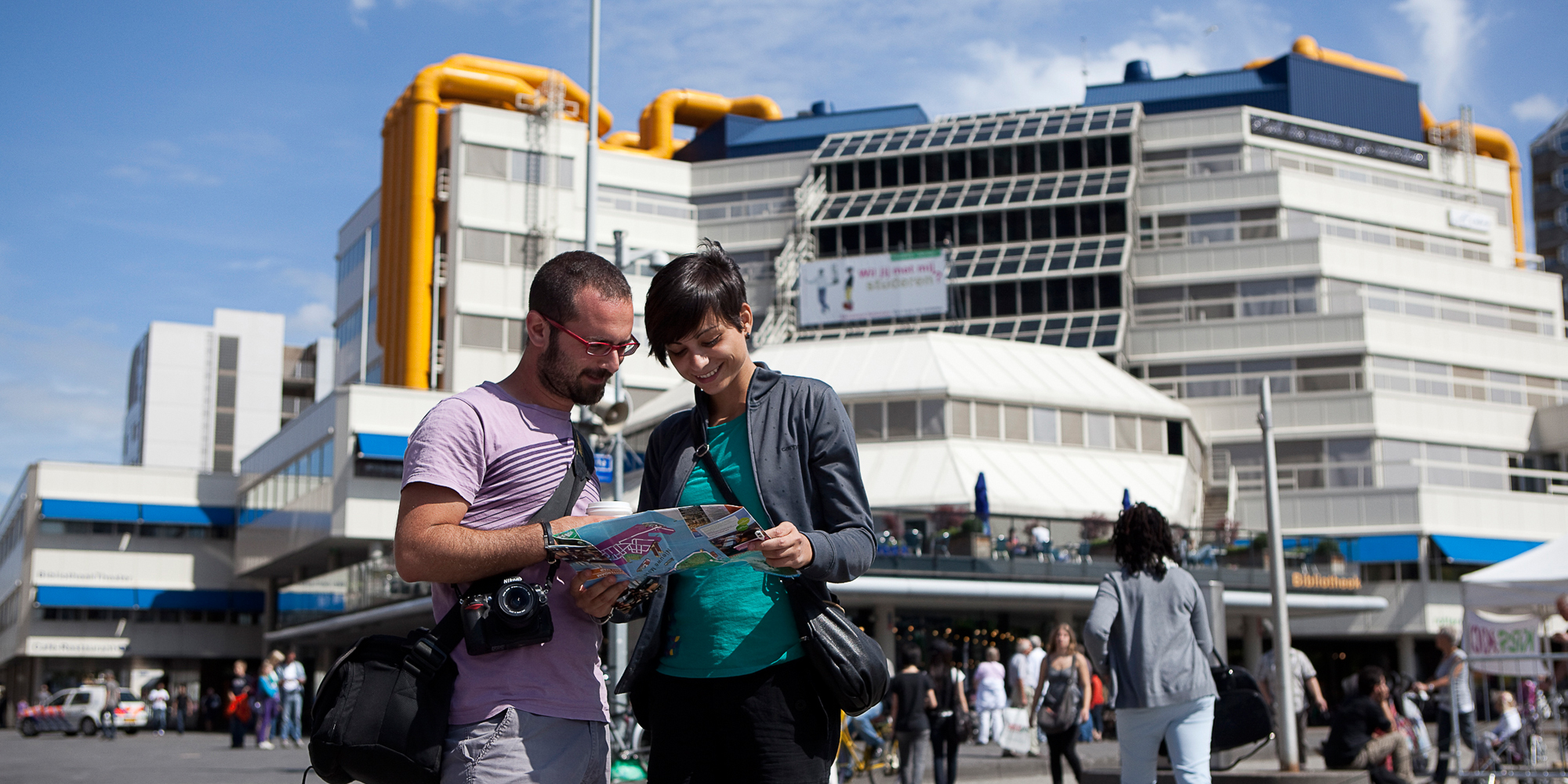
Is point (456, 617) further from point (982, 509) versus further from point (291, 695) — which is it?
point (982, 509)

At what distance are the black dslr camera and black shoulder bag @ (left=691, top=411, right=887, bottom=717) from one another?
0.52m

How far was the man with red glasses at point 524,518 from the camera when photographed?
2.97 metres

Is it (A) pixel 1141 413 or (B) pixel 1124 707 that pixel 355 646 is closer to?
(B) pixel 1124 707

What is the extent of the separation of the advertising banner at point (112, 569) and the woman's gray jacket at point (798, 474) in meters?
57.5

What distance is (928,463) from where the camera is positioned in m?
37.5

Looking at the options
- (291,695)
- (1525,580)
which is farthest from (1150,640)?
(291,695)

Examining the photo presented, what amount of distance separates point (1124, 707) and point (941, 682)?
6.41 meters

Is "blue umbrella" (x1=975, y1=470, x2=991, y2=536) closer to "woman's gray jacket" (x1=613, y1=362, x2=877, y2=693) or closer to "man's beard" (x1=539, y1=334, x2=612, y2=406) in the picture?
"woman's gray jacket" (x1=613, y1=362, x2=877, y2=693)

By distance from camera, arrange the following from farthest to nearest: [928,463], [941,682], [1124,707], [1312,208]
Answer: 1. [1312,208]
2. [928,463]
3. [941,682]
4. [1124,707]

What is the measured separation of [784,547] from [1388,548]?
155ft

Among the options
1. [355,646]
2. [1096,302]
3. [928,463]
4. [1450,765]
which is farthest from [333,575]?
[355,646]

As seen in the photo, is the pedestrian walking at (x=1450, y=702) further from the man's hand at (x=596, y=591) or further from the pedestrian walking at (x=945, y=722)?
the man's hand at (x=596, y=591)

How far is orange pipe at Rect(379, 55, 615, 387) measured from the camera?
54.6m

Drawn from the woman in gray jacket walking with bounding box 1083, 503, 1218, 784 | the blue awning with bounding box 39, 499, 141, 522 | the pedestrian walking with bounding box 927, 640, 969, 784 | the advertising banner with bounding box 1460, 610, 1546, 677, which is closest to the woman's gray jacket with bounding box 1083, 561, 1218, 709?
the woman in gray jacket walking with bounding box 1083, 503, 1218, 784
